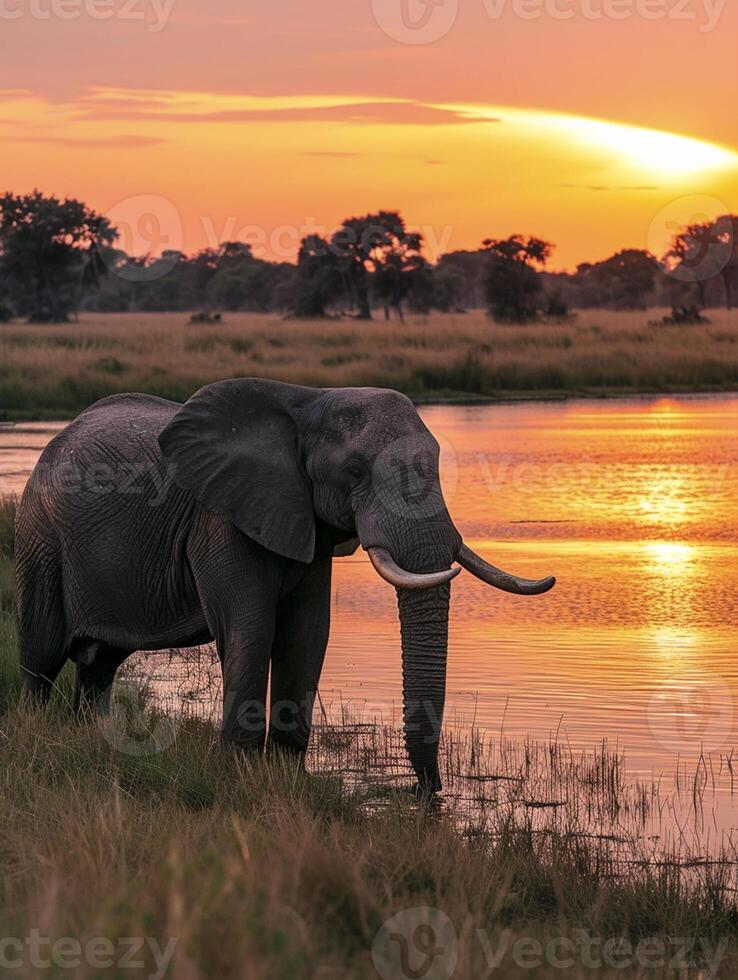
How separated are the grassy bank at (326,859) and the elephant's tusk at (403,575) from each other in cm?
73

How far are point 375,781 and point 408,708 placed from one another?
3.32 ft

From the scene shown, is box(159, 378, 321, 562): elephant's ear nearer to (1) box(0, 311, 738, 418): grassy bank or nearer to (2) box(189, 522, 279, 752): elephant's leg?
(2) box(189, 522, 279, 752): elephant's leg

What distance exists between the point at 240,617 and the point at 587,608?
6.04 metres

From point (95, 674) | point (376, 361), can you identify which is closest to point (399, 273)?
point (376, 361)

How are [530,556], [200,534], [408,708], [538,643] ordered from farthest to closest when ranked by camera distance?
[530,556], [538,643], [200,534], [408,708]

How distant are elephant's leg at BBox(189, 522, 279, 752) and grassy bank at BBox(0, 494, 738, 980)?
0.53 ft

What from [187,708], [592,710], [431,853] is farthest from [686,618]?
[431,853]

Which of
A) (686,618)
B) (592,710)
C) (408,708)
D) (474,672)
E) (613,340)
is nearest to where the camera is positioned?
(408,708)

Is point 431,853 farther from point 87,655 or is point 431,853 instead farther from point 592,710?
point 592,710

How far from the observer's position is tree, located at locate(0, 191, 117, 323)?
213 ft

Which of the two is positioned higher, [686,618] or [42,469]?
[42,469]

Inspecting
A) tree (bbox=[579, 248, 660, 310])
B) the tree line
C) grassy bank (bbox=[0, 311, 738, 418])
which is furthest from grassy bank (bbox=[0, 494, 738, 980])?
tree (bbox=[579, 248, 660, 310])

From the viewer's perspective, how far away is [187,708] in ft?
29.9

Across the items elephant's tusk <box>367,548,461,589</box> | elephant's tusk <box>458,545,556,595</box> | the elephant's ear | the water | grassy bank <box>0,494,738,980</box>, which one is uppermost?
the elephant's ear
